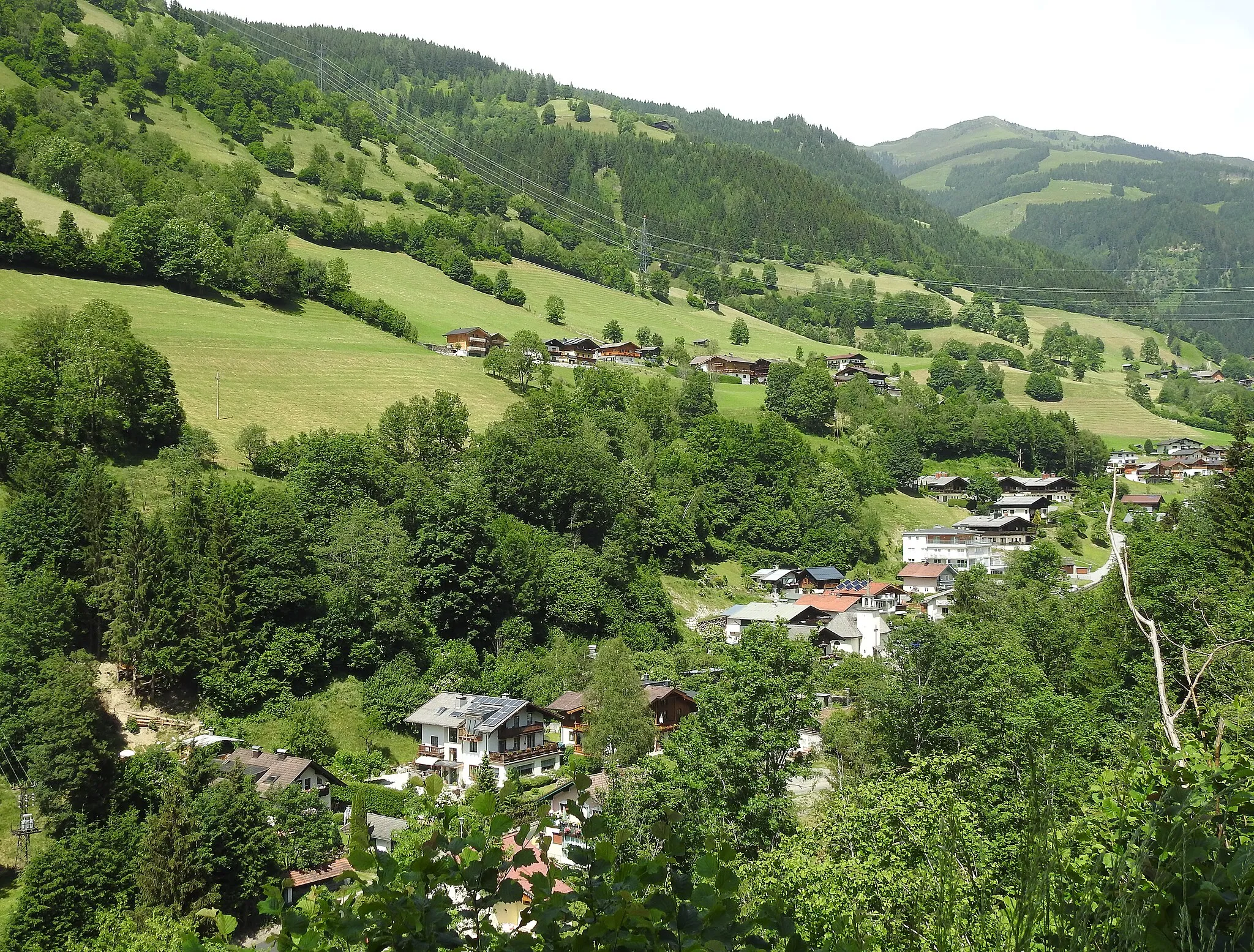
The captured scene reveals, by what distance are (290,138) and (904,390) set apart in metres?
78.2

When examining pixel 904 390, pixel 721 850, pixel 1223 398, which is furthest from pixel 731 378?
pixel 721 850

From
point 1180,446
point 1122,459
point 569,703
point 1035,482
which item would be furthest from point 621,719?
point 1180,446

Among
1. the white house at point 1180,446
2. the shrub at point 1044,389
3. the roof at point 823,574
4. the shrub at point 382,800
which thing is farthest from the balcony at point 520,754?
the shrub at point 1044,389

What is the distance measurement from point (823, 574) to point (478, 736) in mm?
30309

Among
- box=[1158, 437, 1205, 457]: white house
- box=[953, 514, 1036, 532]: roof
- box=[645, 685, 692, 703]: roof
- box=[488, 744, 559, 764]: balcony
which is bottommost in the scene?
box=[488, 744, 559, 764]: balcony

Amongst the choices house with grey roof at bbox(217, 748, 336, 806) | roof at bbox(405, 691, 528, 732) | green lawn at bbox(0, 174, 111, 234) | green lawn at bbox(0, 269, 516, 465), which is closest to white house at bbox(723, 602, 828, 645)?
roof at bbox(405, 691, 528, 732)

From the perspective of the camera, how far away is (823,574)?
54938 mm

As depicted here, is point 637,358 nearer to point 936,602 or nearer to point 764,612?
point 936,602

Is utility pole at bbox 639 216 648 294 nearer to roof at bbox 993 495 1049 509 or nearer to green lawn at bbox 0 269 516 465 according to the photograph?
green lawn at bbox 0 269 516 465

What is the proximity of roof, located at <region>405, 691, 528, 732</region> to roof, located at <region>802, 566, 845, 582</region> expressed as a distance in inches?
1064

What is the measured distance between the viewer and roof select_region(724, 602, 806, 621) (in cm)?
4631

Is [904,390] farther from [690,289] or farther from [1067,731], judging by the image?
[1067,731]

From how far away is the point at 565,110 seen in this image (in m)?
196

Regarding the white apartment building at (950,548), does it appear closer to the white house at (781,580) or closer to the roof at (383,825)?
the white house at (781,580)
